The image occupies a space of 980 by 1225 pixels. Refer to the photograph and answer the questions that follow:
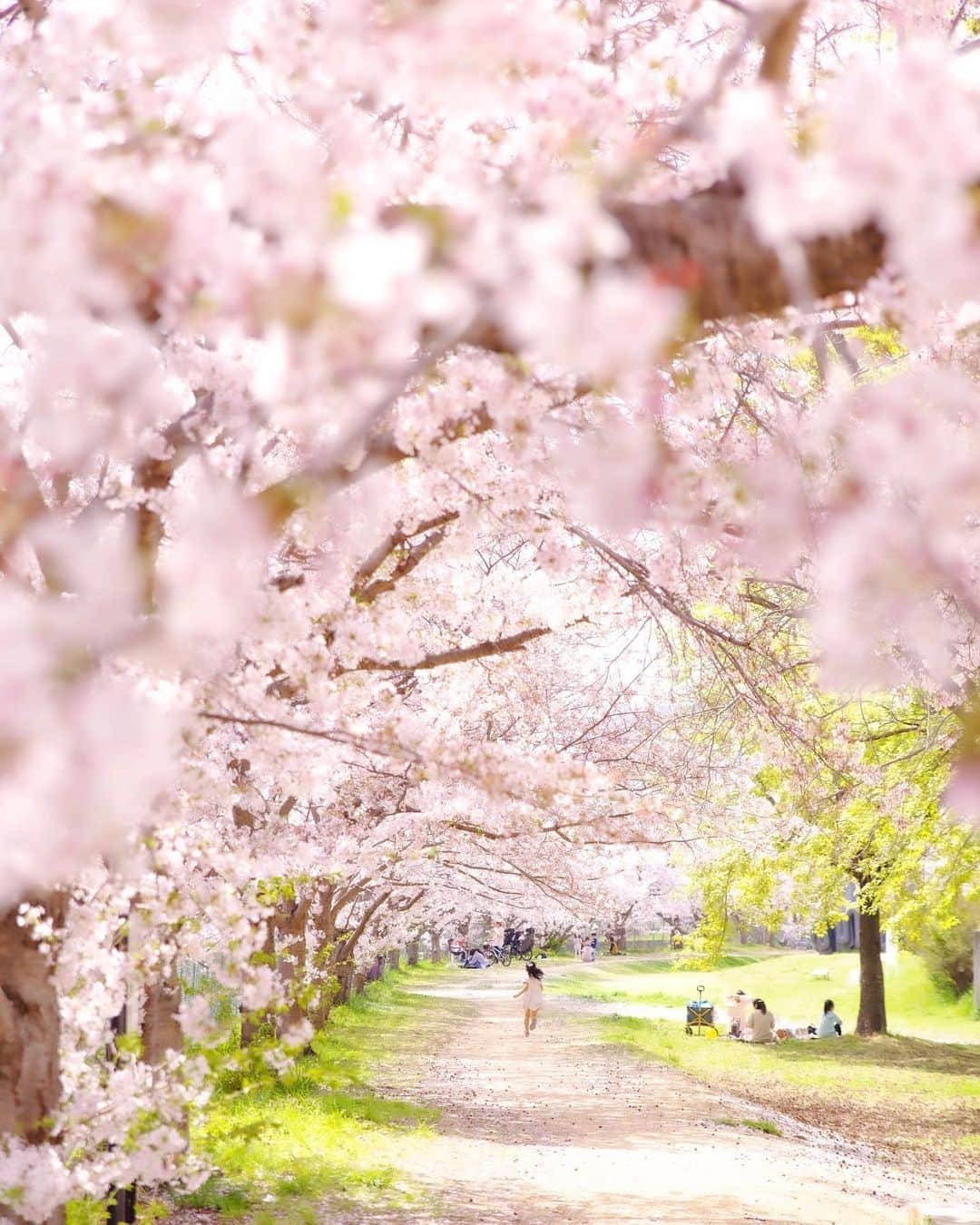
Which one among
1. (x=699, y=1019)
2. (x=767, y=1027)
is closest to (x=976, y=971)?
(x=699, y=1019)

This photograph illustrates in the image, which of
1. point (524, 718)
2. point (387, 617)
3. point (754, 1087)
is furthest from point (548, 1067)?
point (387, 617)

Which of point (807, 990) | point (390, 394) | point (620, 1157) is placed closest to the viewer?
point (390, 394)

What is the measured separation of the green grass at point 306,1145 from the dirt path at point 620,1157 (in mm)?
416

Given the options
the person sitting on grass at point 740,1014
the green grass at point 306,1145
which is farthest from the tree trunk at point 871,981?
the green grass at point 306,1145

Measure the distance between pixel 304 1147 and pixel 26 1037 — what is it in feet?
23.0

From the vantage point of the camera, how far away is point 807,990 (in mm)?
35281

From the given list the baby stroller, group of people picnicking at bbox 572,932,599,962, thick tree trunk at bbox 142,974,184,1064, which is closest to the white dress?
the baby stroller

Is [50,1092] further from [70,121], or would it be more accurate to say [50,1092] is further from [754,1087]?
[754,1087]

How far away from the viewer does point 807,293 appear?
232cm

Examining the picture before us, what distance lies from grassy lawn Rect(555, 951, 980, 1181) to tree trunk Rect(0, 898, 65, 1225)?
10.1 meters

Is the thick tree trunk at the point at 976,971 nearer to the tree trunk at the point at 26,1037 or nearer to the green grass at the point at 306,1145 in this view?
the green grass at the point at 306,1145

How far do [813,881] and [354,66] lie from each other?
64.3 ft

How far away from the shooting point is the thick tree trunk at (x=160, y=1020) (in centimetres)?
839

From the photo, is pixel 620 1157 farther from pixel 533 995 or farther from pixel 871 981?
pixel 871 981
